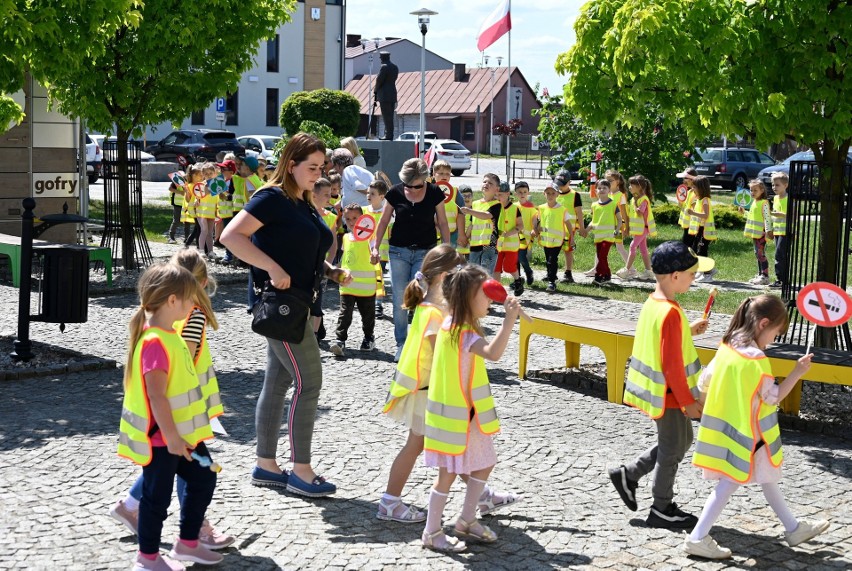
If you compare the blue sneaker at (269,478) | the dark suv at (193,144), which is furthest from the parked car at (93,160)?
the blue sneaker at (269,478)

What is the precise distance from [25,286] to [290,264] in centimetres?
459

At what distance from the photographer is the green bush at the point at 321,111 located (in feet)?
121

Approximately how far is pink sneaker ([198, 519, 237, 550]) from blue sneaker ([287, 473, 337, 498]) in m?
0.86

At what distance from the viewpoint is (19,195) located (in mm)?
17500

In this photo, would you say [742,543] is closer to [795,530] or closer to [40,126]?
[795,530]

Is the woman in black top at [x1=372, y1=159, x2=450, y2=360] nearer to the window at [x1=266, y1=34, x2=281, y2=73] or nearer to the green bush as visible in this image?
the green bush

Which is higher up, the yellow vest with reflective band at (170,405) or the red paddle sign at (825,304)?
the red paddle sign at (825,304)

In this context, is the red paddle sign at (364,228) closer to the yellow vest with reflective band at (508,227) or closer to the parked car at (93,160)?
the yellow vest with reflective band at (508,227)

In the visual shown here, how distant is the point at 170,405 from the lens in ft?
16.5

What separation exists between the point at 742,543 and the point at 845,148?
4523 mm

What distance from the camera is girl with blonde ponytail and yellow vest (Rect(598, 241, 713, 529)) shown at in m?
5.82

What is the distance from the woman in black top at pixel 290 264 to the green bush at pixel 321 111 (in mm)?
30553

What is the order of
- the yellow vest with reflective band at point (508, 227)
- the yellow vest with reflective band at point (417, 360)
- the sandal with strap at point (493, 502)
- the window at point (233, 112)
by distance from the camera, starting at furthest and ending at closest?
the window at point (233, 112) < the yellow vest with reflective band at point (508, 227) < the sandal with strap at point (493, 502) < the yellow vest with reflective band at point (417, 360)

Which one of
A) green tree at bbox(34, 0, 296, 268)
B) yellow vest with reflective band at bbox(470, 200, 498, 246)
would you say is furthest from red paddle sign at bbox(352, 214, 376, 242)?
green tree at bbox(34, 0, 296, 268)
